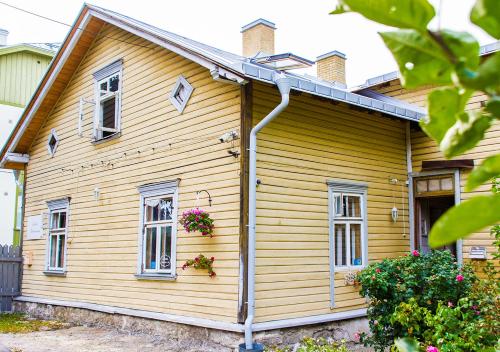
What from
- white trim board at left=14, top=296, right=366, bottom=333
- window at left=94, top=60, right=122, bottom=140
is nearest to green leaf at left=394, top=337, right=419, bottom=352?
white trim board at left=14, top=296, right=366, bottom=333

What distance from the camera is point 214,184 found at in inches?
320

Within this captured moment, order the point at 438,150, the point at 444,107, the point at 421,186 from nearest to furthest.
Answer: the point at 444,107, the point at 438,150, the point at 421,186

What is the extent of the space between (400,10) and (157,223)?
896cm

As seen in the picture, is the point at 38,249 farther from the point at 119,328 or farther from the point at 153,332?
the point at 153,332

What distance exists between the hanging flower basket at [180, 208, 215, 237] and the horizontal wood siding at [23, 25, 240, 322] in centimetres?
16

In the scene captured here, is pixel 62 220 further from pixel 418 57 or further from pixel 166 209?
pixel 418 57

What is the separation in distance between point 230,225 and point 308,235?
1438 millimetres

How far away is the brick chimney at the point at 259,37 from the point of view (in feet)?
35.5

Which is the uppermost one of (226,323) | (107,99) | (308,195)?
(107,99)

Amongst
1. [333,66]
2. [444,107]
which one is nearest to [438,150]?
[333,66]

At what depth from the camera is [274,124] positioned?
8211 millimetres

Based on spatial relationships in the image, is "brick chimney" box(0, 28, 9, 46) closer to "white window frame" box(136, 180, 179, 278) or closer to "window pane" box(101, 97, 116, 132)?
"window pane" box(101, 97, 116, 132)

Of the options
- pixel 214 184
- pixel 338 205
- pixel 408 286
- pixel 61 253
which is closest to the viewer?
pixel 408 286

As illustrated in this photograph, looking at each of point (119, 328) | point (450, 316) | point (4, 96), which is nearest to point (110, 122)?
point (119, 328)
